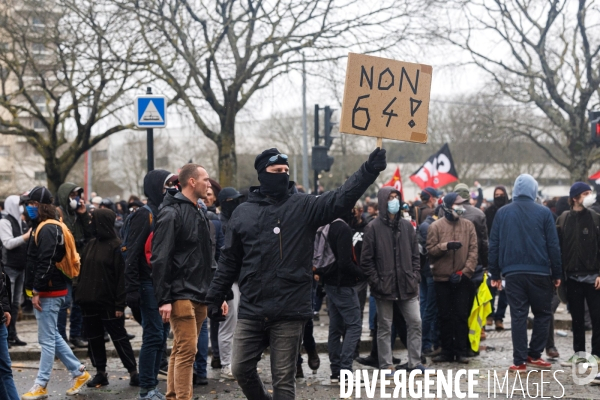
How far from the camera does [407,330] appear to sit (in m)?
8.95

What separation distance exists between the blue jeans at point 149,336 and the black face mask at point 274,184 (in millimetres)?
2198

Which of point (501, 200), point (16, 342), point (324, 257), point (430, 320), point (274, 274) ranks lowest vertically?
point (16, 342)

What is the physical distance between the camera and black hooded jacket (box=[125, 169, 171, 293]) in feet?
24.0

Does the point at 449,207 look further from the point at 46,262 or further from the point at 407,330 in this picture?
the point at 46,262

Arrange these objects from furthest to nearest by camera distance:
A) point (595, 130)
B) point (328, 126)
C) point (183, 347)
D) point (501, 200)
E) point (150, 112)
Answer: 1. point (328, 126)
2. point (595, 130)
3. point (501, 200)
4. point (150, 112)
5. point (183, 347)

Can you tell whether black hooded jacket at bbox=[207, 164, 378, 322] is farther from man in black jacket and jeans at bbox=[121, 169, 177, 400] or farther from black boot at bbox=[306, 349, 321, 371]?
black boot at bbox=[306, 349, 321, 371]

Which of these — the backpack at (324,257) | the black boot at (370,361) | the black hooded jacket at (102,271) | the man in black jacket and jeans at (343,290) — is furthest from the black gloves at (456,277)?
the black hooded jacket at (102,271)

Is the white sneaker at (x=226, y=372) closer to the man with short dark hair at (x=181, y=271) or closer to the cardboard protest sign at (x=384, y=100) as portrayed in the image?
the man with short dark hair at (x=181, y=271)

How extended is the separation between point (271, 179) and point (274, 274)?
0.65 m

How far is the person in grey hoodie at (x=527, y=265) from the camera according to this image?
8.77 meters

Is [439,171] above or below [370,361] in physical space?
above

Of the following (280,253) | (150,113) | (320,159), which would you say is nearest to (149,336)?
(280,253)

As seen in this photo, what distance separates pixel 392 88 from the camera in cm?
605

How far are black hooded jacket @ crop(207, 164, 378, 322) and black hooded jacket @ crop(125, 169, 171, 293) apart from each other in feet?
5.95
